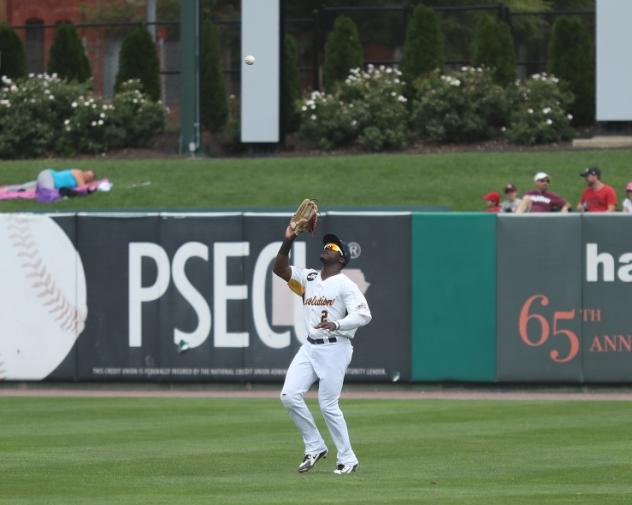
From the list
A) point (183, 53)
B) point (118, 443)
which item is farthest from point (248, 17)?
point (118, 443)

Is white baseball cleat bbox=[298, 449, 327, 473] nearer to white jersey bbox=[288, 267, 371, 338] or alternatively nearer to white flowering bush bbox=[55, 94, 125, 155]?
white jersey bbox=[288, 267, 371, 338]

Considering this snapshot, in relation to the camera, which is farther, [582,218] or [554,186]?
[554,186]

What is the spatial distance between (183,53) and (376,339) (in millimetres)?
12577

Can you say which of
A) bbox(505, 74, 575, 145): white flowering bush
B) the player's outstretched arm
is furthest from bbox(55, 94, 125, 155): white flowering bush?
→ the player's outstretched arm

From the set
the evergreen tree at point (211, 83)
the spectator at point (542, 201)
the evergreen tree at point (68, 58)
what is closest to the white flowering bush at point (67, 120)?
the evergreen tree at point (211, 83)

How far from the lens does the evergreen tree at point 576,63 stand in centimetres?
3053

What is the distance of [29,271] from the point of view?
1958 centimetres

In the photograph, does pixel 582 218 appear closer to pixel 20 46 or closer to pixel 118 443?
pixel 118 443

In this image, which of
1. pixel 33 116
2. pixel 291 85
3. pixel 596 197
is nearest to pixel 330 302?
pixel 596 197

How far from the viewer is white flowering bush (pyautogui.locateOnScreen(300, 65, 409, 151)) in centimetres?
2986

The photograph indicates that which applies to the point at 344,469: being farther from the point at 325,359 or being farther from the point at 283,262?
the point at 283,262

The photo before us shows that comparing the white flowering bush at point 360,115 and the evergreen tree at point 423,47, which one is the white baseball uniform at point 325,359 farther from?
the evergreen tree at point 423,47

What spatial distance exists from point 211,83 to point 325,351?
2170cm

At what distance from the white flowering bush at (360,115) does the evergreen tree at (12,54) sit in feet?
23.6
